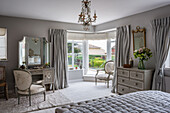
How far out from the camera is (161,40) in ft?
11.5

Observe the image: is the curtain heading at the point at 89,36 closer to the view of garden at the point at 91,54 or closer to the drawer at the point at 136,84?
the view of garden at the point at 91,54

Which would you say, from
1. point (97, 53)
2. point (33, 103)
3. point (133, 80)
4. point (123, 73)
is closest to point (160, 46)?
point (133, 80)

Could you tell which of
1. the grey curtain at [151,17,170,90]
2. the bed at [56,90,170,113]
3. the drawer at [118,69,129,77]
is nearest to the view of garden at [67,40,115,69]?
the drawer at [118,69,129,77]

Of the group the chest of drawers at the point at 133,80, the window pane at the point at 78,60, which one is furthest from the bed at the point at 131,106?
the window pane at the point at 78,60

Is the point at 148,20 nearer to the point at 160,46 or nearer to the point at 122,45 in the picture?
the point at 160,46

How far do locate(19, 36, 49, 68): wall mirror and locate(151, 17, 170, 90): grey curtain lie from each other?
3659mm

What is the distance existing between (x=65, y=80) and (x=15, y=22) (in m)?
2.81

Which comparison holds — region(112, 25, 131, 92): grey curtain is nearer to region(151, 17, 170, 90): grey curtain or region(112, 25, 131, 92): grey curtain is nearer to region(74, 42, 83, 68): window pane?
region(151, 17, 170, 90): grey curtain

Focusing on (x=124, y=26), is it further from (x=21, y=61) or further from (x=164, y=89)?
(x=21, y=61)

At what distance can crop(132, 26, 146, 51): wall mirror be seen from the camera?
13.5 ft

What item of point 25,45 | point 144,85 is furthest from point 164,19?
point 25,45

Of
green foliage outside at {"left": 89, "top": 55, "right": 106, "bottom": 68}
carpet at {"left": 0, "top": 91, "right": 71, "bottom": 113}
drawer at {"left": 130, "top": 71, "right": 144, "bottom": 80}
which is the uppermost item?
green foliage outside at {"left": 89, "top": 55, "right": 106, "bottom": 68}

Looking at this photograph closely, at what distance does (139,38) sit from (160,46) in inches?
32.1

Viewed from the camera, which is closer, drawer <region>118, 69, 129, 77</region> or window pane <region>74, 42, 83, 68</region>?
drawer <region>118, 69, 129, 77</region>
